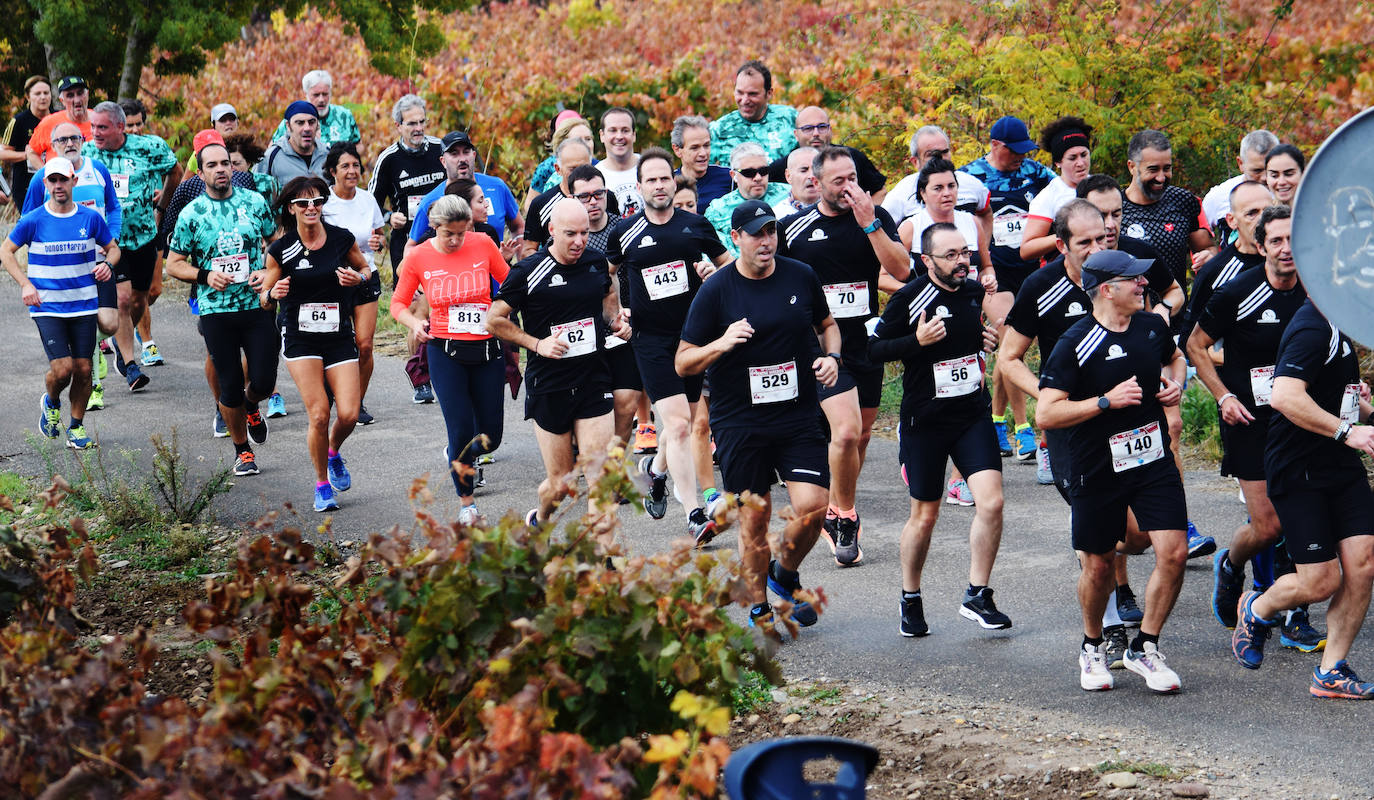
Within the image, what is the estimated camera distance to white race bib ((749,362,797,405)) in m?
6.73

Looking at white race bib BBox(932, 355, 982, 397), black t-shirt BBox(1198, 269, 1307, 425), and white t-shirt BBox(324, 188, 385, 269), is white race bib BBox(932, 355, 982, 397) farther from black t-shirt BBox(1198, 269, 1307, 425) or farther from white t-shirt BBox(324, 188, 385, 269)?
white t-shirt BBox(324, 188, 385, 269)

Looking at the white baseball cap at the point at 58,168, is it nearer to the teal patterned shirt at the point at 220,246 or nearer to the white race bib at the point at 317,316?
the teal patterned shirt at the point at 220,246

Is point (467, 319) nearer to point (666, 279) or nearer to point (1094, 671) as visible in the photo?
point (666, 279)

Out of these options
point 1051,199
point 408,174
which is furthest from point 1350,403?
point 408,174

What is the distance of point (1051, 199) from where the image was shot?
30.5 ft

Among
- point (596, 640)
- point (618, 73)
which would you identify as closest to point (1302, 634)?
point (596, 640)

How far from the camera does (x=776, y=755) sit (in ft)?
10.1

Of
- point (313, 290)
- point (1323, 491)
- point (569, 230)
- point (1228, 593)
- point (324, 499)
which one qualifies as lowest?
point (1228, 593)

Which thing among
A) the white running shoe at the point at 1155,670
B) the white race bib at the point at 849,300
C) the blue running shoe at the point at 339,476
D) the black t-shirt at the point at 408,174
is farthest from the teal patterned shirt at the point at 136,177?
the white running shoe at the point at 1155,670

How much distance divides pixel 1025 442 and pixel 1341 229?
6.08m

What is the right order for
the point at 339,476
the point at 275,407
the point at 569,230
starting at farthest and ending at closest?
the point at 275,407, the point at 339,476, the point at 569,230

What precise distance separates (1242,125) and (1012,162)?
3.39 metres

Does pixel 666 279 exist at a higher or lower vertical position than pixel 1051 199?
lower

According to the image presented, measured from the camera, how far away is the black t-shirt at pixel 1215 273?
7.18 m
